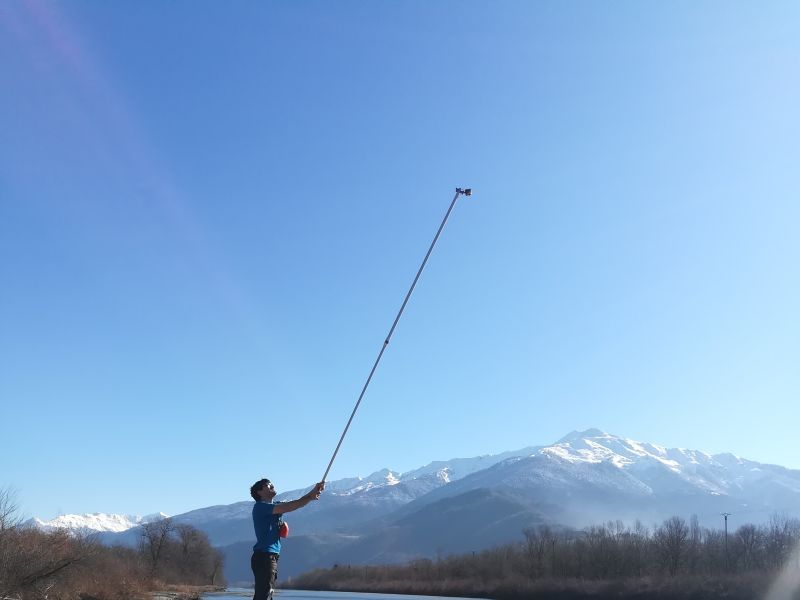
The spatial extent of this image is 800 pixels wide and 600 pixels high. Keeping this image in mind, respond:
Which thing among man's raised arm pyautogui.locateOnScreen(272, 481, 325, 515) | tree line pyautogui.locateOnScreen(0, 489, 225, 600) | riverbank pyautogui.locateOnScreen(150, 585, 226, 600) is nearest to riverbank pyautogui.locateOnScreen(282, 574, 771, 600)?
riverbank pyautogui.locateOnScreen(150, 585, 226, 600)

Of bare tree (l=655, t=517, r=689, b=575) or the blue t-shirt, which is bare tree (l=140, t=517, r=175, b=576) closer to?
bare tree (l=655, t=517, r=689, b=575)

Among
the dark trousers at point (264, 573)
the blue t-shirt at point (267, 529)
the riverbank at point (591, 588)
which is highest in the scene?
the blue t-shirt at point (267, 529)

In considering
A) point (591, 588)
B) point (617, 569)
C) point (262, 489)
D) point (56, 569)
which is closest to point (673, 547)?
point (617, 569)

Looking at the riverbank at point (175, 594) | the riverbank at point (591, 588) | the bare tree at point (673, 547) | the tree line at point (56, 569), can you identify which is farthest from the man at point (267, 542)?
the bare tree at point (673, 547)

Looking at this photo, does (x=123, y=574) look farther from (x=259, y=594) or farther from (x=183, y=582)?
(x=183, y=582)

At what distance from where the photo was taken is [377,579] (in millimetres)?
164500

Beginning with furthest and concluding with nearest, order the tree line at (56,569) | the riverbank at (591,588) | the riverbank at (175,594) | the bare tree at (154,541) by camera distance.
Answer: the bare tree at (154,541) → the riverbank at (591,588) → the riverbank at (175,594) → the tree line at (56,569)

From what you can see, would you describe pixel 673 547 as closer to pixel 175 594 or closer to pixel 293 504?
pixel 175 594

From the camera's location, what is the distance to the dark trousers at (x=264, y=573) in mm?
9617

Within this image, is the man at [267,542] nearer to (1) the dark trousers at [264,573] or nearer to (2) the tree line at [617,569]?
(1) the dark trousers at [264,573]

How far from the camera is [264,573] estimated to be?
9633 mm

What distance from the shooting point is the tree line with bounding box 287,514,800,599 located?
89.7 metres

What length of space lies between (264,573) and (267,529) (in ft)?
1.69

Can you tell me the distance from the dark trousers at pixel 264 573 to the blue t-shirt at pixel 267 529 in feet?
0.29
